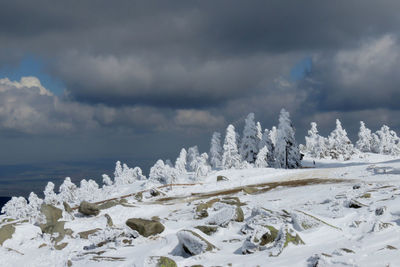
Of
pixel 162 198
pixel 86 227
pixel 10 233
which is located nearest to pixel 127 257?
pixel 86 227

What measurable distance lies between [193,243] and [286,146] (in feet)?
163

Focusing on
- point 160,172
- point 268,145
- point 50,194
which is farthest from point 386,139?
point 50,194

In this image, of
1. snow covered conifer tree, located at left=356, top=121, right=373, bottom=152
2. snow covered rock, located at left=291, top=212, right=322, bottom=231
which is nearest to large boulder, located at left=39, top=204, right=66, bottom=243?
snow covered rock, located at left=291, top=212, right=322, bottom=231

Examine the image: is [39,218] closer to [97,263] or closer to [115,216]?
[115,216]

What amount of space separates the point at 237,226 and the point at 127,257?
4.36 m

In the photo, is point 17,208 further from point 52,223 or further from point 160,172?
point 52,223

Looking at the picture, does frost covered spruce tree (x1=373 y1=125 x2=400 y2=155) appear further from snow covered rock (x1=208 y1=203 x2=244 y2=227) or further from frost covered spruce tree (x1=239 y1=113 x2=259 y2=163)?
snow covered rock (x1=208 y1=203 x2=244 y2=227)

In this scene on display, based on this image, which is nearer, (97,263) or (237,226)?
(97,263)

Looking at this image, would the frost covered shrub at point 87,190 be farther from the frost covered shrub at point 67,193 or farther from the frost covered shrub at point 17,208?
the frost covered shrub at point 17,208

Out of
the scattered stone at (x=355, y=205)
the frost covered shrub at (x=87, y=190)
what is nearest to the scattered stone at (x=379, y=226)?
the scattered stone at (x=355, y=205)

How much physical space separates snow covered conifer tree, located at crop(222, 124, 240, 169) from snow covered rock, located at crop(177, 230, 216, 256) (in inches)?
2008

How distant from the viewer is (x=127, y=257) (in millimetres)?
10805

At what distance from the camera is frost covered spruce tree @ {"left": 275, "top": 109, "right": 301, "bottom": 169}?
5688cm

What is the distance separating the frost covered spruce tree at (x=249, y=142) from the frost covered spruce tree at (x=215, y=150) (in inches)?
241
